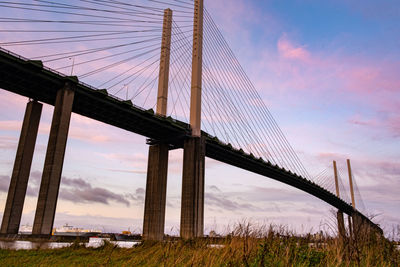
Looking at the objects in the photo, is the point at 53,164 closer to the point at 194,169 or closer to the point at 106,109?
the point at 106,109

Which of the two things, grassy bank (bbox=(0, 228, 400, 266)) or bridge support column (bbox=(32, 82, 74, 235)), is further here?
bridge support column (bbox=(32, 82, 74, 235))

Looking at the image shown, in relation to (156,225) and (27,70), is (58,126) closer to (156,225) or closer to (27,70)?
(27,70)

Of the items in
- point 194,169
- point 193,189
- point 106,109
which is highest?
point 106,109

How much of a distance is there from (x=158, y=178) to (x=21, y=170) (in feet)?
78.4

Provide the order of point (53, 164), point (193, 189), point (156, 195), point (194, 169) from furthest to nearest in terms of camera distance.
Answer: point (156, 195)
point (194, 169)
point (193, 189)
point (53, 164)

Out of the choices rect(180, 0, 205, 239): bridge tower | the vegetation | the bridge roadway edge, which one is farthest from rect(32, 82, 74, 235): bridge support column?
the vegetation

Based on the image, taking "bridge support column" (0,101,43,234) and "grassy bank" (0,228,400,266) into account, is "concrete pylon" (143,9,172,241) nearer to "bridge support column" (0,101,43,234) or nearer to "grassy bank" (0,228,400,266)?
"bridge support column" (0,101,43,234)

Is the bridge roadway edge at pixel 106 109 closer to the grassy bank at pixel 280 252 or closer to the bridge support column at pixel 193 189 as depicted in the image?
the bridge support column at pixel 193 189

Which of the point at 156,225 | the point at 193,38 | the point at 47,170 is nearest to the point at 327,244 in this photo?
the point at 47,170

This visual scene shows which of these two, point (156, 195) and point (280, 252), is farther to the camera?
point (156, 195)

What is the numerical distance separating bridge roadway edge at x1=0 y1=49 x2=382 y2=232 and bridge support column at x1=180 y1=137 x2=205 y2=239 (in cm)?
284

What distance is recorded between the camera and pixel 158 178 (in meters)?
58.6

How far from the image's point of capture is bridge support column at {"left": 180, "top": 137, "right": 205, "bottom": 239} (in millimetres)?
53469

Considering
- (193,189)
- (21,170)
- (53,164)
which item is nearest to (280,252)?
(53,164)
